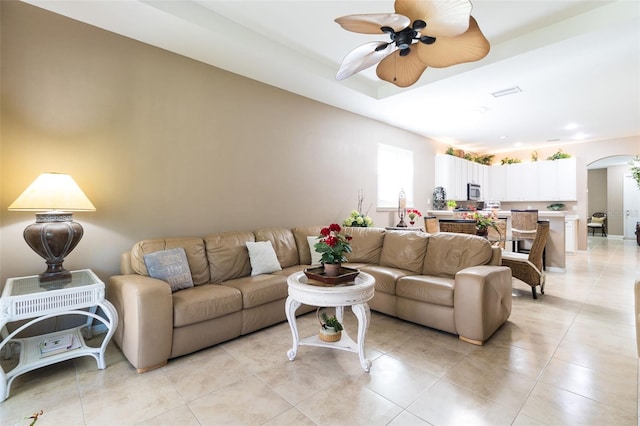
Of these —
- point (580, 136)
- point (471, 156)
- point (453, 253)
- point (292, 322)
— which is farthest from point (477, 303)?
point (471, 156)

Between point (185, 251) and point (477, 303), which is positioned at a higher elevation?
point (185, 251)

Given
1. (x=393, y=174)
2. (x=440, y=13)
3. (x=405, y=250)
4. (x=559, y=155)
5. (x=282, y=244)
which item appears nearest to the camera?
(x=440, y=13)

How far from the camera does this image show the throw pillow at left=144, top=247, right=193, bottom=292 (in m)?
2.57

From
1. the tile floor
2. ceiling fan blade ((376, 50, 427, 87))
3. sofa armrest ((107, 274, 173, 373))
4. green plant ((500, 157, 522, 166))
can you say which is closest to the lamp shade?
sofa armrest ((107, 274, 173, 373))

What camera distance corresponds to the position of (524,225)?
5062mm

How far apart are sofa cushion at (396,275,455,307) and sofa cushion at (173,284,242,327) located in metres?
1.62

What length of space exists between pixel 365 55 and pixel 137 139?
7.64ft

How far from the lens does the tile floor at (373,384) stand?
1691 millimetres

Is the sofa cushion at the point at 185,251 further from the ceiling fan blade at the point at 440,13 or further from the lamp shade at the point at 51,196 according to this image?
the ceiling fan blade at the point at 440,13

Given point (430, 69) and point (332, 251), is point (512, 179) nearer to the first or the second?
point (430, 69)

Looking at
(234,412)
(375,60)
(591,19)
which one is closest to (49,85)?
(375,60)

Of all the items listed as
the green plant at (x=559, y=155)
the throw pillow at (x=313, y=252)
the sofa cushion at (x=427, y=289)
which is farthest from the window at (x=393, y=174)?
the green plant at (x=559, y=155)

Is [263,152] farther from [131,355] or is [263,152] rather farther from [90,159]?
[131,355]

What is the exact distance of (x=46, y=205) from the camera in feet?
7.03
